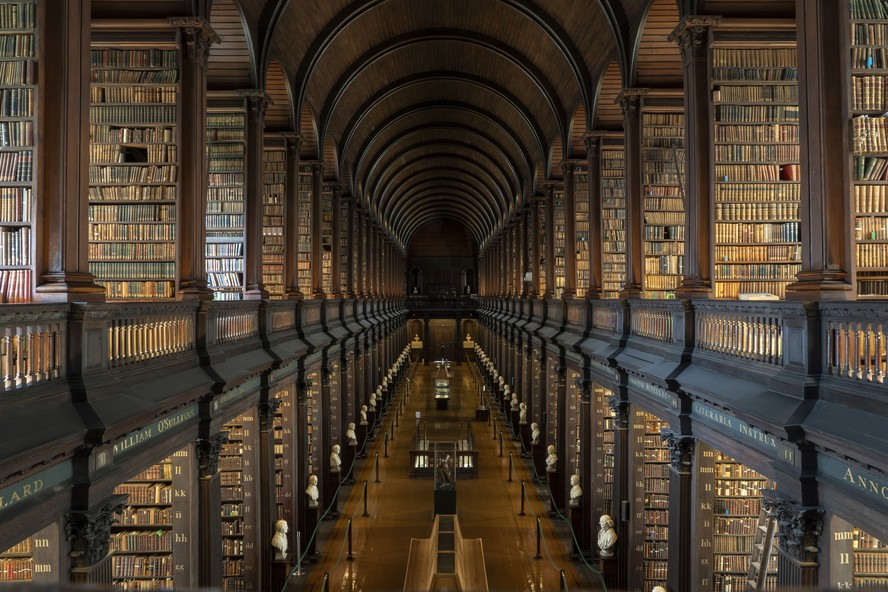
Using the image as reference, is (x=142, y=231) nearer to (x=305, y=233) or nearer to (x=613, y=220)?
(x=305, y=233)

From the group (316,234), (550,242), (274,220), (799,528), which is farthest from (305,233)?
(799,528)

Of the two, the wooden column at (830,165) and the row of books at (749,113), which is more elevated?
the row of books at (749,113)

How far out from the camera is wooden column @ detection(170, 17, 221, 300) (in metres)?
7.71

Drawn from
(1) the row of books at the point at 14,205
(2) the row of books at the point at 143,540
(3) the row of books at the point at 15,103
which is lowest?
(2) the row of books at the point at 143,540

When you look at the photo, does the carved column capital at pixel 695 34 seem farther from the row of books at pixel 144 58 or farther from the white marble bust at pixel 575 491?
the white marble bust at pixel 575 491

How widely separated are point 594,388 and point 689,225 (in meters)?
4.43

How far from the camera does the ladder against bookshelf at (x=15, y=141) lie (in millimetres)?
5883

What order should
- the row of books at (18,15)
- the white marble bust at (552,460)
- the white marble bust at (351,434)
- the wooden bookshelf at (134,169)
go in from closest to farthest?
the row of books at (18,15)
the wooden bookshelf at (134,169)
the white marble bust at (552,460)
the white marble bust at (351,434)

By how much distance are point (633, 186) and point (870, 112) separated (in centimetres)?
416

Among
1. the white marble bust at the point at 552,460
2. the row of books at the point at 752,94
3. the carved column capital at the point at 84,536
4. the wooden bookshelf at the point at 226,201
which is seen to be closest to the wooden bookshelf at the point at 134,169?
the wooden bookshelf at the point at 226,201

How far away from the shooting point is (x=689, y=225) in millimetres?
7785

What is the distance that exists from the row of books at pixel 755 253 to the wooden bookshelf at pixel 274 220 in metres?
7.98

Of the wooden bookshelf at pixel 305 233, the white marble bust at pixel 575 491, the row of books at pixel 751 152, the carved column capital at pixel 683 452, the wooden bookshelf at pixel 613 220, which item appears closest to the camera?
the carved column capital at pixel 683 452

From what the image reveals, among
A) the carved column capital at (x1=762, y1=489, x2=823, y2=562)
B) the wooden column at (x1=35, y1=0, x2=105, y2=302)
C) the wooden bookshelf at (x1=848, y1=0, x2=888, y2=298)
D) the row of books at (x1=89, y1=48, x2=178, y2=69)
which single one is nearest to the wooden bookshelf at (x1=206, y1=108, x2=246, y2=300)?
the row of books at (x1=89, y1=48, x2=178, y2=69)
